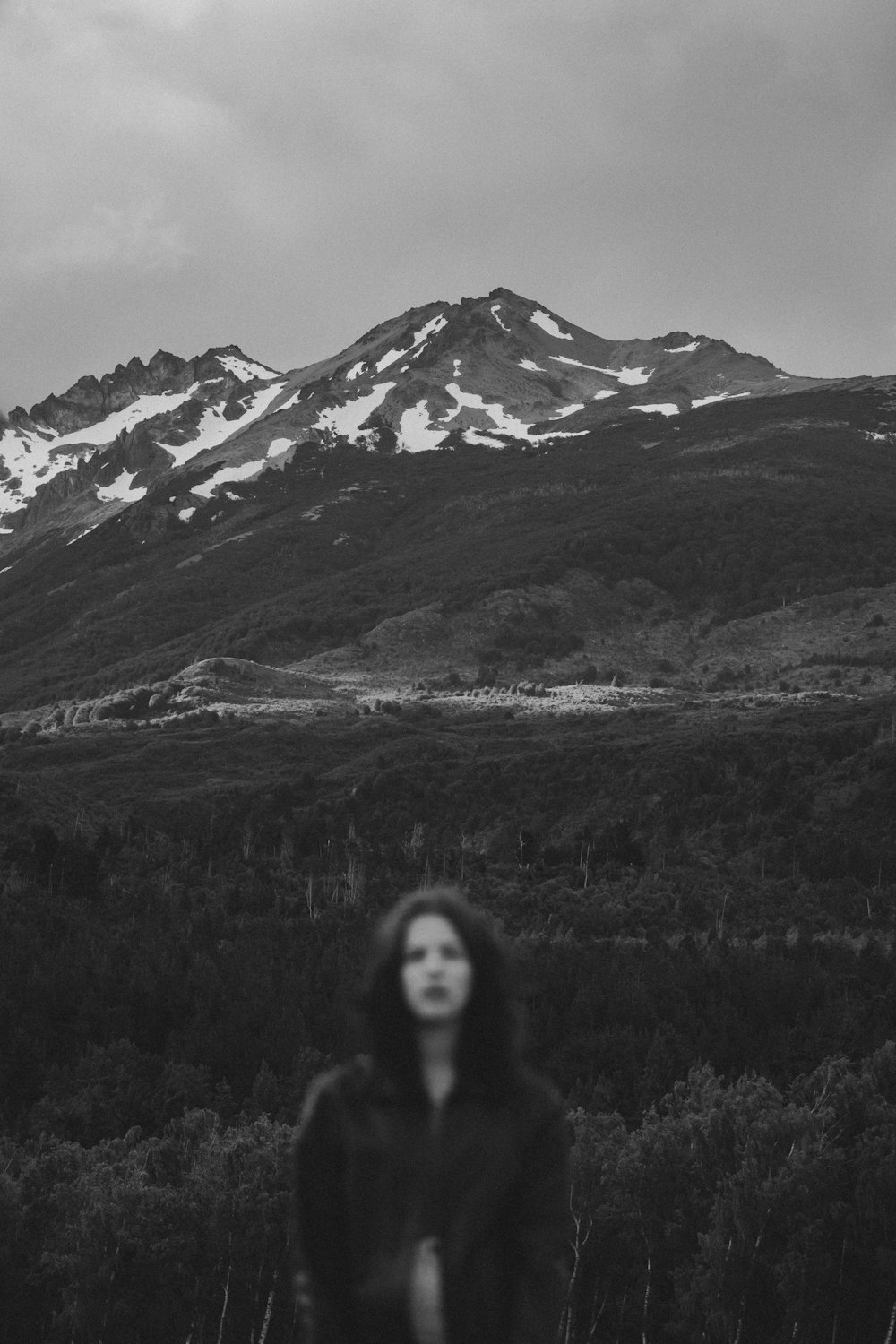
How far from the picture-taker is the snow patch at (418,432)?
585 feet

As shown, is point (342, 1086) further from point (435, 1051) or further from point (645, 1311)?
point (645, 1311)

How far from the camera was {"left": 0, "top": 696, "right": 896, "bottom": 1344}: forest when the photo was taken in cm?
1997

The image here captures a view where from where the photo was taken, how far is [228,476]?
178250 millimetres

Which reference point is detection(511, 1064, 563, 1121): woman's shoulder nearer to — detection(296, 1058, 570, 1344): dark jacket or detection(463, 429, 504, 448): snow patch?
detection(296, 1058, 570, 1344): dark jacket

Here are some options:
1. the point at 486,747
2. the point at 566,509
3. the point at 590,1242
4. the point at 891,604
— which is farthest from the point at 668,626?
the point at 590,1242

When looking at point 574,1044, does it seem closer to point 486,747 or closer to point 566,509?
point 486,747

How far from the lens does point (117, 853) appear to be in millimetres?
47875

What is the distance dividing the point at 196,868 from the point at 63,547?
15095 cm

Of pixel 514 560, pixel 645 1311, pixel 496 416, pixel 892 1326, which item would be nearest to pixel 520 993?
pixel 645 1311

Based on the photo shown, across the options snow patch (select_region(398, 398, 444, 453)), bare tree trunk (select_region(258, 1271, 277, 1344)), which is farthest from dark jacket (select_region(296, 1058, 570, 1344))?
snow patch (select_region(398, 398, 444, 453))

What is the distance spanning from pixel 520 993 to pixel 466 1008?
0.15 metres

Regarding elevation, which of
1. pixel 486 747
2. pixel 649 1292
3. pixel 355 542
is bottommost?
pixel 649 1292

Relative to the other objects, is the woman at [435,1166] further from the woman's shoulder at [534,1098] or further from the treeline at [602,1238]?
the treeline at [602,1238]

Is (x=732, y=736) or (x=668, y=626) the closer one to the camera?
(x=732, y=736)
